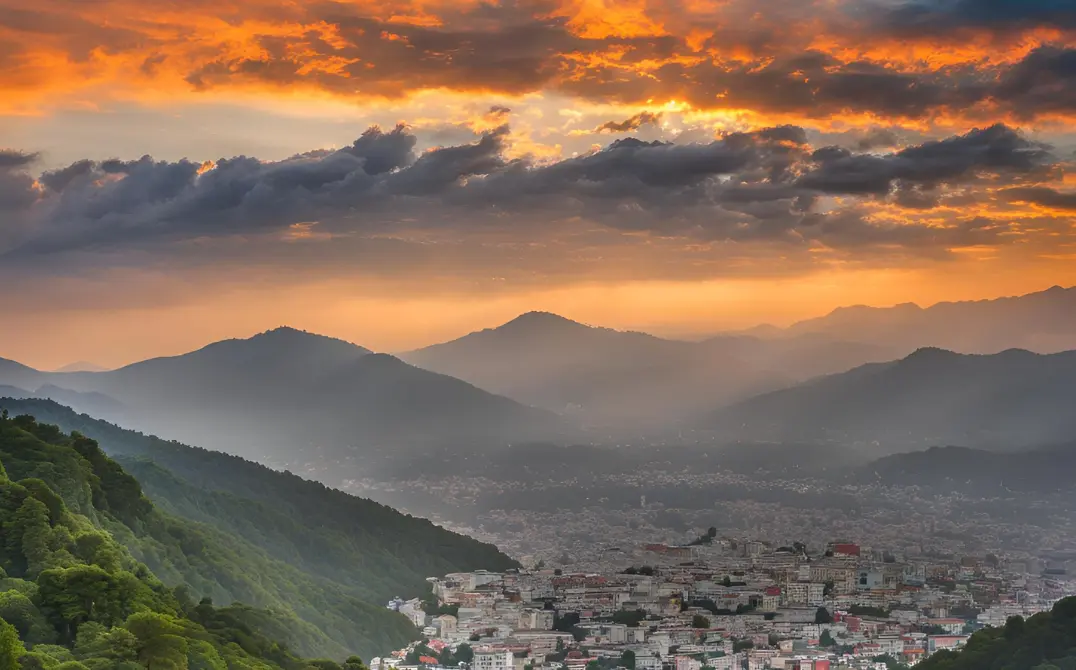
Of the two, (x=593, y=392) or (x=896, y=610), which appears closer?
(x=896, y=610)

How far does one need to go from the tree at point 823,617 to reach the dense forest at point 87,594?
19.7 metres

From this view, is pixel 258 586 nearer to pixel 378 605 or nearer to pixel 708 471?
pixel 378 605

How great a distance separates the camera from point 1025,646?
34.7 m

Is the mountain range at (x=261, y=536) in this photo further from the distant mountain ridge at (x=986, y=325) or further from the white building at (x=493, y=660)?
the distant mountain ridge at (x=986, y=325)

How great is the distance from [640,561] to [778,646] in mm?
21672

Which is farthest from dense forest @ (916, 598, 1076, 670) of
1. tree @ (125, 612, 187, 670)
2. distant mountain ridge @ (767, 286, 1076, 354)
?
distant mountain ridge @ (767, 286, 1076, 354)

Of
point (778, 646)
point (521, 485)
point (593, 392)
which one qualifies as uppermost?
point (593, 392)

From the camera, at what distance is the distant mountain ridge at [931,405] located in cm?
12838

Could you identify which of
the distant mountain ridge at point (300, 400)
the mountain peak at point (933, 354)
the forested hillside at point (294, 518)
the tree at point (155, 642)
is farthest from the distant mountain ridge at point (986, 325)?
the tree at point (155, 642)

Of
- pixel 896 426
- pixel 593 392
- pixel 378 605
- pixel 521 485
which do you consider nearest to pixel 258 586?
pixel 378 605

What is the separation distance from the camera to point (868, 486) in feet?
367

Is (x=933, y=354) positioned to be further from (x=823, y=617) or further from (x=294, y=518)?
(x=294, y=518)

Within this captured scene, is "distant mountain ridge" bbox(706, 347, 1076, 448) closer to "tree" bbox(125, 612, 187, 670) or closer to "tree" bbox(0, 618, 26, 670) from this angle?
"tree" bbox(125, 612, 187, 670)

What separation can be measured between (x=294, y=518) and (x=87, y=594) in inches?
1262
